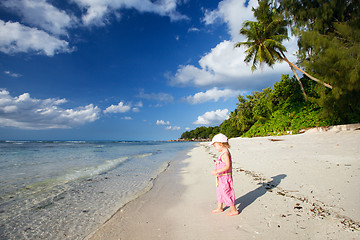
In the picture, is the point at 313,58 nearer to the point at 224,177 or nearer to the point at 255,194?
the point at 255,194

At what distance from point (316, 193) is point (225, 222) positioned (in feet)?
8.26

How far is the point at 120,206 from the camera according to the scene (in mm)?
4051

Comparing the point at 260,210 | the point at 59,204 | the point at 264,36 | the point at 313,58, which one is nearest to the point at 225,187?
the point at 260,210

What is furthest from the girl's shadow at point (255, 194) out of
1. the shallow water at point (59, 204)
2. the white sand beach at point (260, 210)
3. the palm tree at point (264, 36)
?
the palm tree at point (264, 36)

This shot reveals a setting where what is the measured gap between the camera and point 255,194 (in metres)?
4.20

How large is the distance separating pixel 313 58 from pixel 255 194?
1001 centimetres

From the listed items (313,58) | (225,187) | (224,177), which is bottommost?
(225,187)

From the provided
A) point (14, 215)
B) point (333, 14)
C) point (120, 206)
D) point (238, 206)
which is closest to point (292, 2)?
point (333, 14)

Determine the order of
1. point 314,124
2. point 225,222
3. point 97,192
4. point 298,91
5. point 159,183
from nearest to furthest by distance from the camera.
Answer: point 225,222 → point 97,192 → point 159,183 → point 314,124 → point 298,91

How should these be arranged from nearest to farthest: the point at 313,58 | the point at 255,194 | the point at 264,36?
the point at 255,194, the point at 313,58, the point at 264,36

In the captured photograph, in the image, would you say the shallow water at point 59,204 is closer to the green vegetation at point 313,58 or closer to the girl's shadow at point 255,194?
the girl's shadow at point 255,194

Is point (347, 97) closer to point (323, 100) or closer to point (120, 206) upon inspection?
point (323, 100)

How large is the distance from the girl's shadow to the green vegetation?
7.27 metres

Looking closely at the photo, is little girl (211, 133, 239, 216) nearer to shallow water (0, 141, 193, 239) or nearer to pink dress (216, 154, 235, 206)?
Answer: pink dress (216, 154, 235, 206)
